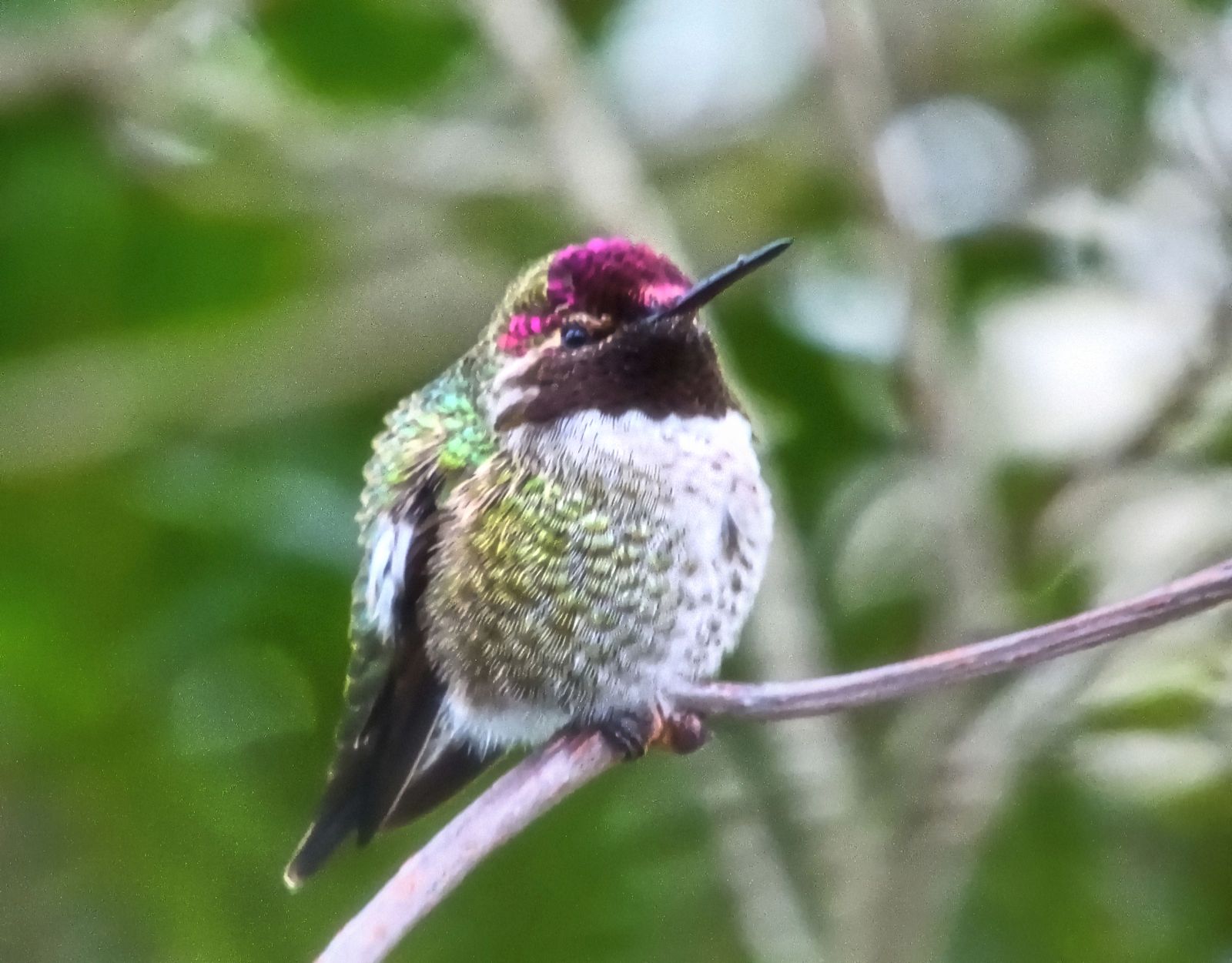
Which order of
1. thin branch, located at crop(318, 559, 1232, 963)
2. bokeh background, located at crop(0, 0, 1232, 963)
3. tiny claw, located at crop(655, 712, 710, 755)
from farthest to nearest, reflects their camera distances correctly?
bokeh background, located at crop(0, 0, 1232, 963), tiny claw, located at crop(655, 712, 710, 755), thin branch, located at crop(318, 559, 1232, 963)

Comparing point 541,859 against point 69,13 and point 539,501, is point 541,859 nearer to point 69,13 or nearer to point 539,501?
point 539,501

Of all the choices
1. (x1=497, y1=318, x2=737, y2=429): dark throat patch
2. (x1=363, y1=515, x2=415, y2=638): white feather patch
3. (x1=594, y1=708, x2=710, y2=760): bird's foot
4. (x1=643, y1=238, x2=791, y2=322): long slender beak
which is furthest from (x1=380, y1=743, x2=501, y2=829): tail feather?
(x1=643, y1=238, x2=791, y2=322): long slender beak

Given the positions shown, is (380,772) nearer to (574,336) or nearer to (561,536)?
(561,536)

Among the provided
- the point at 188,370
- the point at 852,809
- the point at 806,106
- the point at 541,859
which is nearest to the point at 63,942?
the point at 541,859

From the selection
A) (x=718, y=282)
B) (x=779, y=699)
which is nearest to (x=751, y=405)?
(x=718, y=282)

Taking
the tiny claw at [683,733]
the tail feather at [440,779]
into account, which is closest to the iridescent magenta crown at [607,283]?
the tiny claw at [683,733]

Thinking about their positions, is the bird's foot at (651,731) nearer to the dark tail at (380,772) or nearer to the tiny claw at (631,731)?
the tiny claw at (631,731)

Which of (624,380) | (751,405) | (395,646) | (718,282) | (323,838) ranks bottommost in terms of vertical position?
(751,405)

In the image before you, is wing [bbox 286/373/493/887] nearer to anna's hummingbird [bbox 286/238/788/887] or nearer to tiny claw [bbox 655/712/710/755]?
anna's hummingbird [bbox 286/238/788/887]
